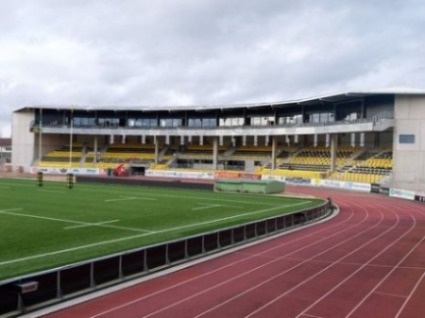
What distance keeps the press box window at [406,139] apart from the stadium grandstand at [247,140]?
98mm

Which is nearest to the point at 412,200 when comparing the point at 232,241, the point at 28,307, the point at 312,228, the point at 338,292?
the point at 312,228

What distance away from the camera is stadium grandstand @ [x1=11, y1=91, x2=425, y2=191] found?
165 feet

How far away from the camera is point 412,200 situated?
43250 mm

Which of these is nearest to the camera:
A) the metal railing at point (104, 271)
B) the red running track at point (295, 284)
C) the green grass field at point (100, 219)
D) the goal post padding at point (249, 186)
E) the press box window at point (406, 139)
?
the metal railing at point (104, 271)

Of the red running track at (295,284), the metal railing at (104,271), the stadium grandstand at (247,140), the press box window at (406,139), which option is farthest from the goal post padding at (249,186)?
the metal railing at (104,271)

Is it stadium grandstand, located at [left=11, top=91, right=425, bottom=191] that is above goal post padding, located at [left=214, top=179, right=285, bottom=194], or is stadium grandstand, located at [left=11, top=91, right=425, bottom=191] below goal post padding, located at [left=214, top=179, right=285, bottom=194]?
above

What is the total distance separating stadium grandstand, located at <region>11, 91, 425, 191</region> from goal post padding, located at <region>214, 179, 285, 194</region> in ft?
29.8

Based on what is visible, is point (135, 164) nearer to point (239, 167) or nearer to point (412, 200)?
point (239, 167)

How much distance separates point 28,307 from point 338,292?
837 cm

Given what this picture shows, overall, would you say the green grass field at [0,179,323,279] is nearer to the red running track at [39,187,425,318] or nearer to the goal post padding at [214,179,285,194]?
the goal post padding at [214,179,285,194]

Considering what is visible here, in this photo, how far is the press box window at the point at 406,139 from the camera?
4897 cm

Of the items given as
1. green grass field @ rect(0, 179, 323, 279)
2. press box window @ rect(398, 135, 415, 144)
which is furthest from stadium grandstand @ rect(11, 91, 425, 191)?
green grass field @ rect(0, 179, 323, 279)

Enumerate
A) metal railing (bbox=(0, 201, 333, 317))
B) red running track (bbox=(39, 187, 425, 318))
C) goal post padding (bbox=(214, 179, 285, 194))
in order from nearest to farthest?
metal railing (bbox=(0, 201, 333, 317))
red running track (bbox=(39, 187, 425, 318))
goal post padding (bbox=(214, 179, 285, 194))

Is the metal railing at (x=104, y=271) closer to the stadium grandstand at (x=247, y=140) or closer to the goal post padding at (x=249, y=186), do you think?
the goal post padding at (x=249, y=186)
